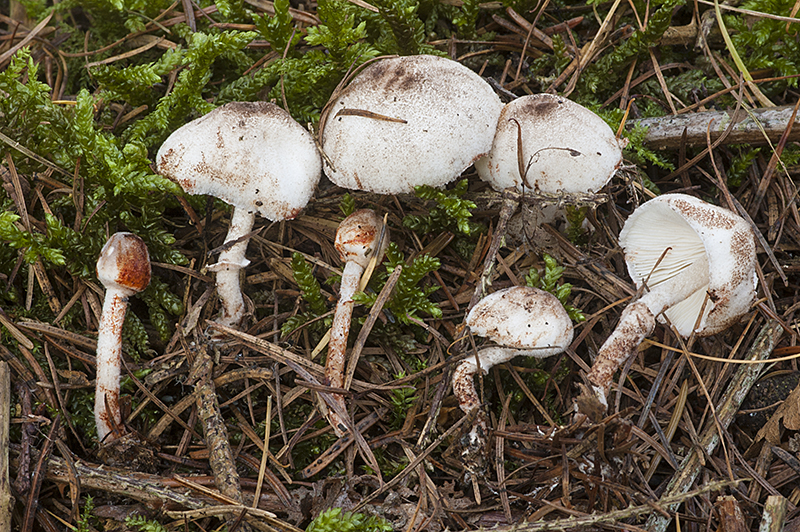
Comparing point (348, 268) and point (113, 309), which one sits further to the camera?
point (348, 268)

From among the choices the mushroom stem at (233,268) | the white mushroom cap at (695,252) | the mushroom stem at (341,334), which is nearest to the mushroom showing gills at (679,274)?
the white mushroom cap at (695,252)

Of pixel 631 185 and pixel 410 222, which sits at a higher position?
pixel 631 185

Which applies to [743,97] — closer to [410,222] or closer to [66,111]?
[410,222]

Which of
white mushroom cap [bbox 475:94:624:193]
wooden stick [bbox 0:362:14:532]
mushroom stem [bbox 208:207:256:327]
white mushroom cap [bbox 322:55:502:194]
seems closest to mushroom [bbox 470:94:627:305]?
white mushroom cap [bbox 475:94:624:193]

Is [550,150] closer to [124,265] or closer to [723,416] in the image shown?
[723,416]

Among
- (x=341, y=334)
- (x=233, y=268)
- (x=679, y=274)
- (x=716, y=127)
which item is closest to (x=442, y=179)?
(x=341, y=334)

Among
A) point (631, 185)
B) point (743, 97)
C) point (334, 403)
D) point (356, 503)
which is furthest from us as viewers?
point (743, 97)

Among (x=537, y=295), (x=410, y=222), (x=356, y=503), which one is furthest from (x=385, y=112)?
(x=356, y=503)
